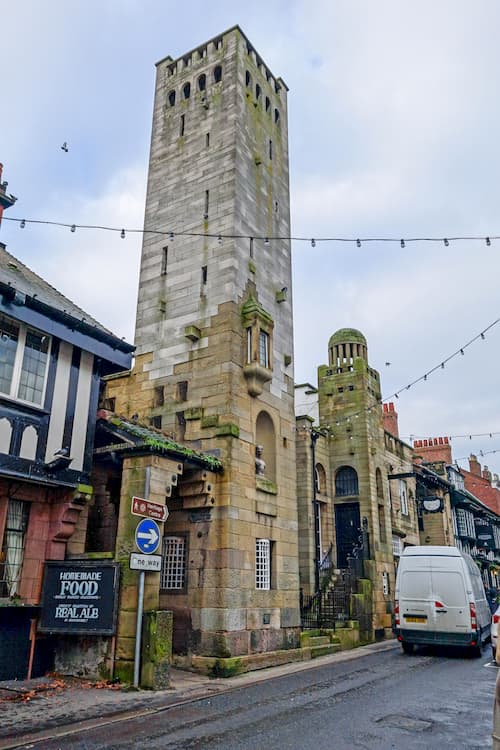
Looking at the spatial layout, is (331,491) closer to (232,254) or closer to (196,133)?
(232,254)

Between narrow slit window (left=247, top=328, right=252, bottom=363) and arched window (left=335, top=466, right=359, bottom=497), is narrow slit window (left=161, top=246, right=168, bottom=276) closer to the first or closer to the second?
narrow slit window (left=247, top=328, right=252, bottom=363)

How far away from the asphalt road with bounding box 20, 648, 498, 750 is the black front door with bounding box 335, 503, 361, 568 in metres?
13.3

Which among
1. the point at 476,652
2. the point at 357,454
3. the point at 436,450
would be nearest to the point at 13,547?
the point at 476,652

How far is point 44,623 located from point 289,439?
870 centimetres

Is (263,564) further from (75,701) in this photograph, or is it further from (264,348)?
(75,701)

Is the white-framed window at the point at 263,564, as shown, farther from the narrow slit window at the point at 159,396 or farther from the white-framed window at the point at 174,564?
the narrow slit window at the point at 159,396

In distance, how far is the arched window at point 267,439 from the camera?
54.2ft

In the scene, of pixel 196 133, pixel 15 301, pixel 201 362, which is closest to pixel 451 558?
pixel 201 362

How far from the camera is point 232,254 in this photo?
1641cm

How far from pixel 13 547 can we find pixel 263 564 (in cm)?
666

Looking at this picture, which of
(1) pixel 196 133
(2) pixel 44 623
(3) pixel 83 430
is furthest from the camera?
(1) pixel 196 133

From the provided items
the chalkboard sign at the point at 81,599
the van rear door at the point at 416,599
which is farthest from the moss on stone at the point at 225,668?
the van rear door at the point at 416,599

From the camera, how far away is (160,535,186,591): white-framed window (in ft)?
45.9

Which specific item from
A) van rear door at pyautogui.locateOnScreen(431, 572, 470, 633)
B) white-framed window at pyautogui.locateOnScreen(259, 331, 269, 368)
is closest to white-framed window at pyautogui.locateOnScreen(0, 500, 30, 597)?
white-framed window at pyautogui.locateOnScreen(259, 331, 269, 368)
